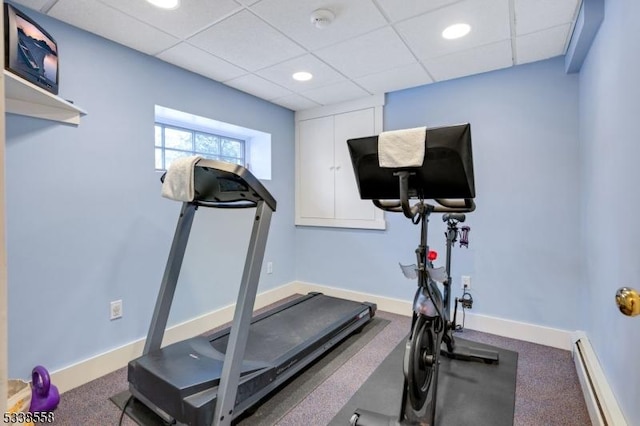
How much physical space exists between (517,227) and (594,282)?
0.73 meters

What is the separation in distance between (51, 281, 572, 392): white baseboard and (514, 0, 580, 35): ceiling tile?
2.20m

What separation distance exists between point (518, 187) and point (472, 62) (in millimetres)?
1080

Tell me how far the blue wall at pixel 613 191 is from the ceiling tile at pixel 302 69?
1.75m

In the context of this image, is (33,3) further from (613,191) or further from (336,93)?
(613,191)

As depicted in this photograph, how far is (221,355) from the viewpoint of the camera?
6.04ft

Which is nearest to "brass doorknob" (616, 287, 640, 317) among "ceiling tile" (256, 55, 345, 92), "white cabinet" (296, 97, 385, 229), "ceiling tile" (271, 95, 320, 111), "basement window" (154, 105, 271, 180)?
"ceiling tile" (256, 55, 345, 92)

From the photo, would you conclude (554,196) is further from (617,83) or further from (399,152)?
(399,152)

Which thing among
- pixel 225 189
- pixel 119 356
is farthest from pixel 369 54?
pixel 119 356

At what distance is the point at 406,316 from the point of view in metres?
3.11

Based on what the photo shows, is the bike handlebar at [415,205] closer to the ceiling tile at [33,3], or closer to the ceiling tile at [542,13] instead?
the ceiling tile at [542,13]

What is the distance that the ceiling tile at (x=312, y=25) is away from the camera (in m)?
1.78

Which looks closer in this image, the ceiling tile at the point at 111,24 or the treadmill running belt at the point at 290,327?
the ceiling tile at the point at 111,24

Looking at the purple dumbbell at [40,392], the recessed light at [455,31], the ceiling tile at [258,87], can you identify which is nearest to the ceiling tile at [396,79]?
the recessed light at [455,31]

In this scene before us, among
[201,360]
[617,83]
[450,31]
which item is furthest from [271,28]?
[201,360]
